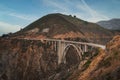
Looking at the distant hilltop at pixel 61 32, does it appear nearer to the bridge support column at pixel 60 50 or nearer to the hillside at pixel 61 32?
the hillside at pixel 61 32

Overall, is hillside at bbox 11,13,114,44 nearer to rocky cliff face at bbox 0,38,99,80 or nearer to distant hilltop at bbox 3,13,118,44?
distant hilltop at bbox 3,13,118,44

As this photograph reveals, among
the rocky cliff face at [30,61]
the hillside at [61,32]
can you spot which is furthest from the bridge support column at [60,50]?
the hillside at [61,32]

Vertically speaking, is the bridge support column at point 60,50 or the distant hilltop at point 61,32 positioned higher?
the distant hilltop at point 61,32

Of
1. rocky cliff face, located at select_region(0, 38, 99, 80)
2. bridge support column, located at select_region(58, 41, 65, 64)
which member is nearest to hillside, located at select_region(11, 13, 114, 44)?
rocky cliff face, located at select_region(0, 38, 99, 80)

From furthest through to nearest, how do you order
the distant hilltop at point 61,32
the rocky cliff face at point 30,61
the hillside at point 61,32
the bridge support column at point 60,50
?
the hillside at point 61,32
the distant hilltop at point 61,32
the rocky cliff face at point 30,61
the bridge support column at point 60,50

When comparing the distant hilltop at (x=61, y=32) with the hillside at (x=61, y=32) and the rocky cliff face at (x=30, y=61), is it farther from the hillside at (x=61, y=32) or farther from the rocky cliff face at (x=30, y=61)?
the rocky cliff face at (x=30, y=61)

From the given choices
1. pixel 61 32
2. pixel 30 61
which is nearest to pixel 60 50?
pixel 30 61

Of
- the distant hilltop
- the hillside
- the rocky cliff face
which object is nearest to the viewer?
the rocky cliff face

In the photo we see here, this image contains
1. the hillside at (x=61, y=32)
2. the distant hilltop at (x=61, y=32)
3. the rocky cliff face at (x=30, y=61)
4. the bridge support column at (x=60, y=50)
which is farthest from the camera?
the hillside at (x=61, y=32)

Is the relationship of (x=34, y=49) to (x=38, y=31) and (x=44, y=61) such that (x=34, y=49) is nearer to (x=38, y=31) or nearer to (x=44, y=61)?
(x=44, y=61)

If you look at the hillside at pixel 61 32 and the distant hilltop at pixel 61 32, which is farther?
the hillside at pixel 61 32

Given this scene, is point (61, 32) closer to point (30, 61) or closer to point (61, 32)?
point (61, 32)

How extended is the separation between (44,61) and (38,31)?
52305 mm

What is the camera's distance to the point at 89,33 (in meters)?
183
